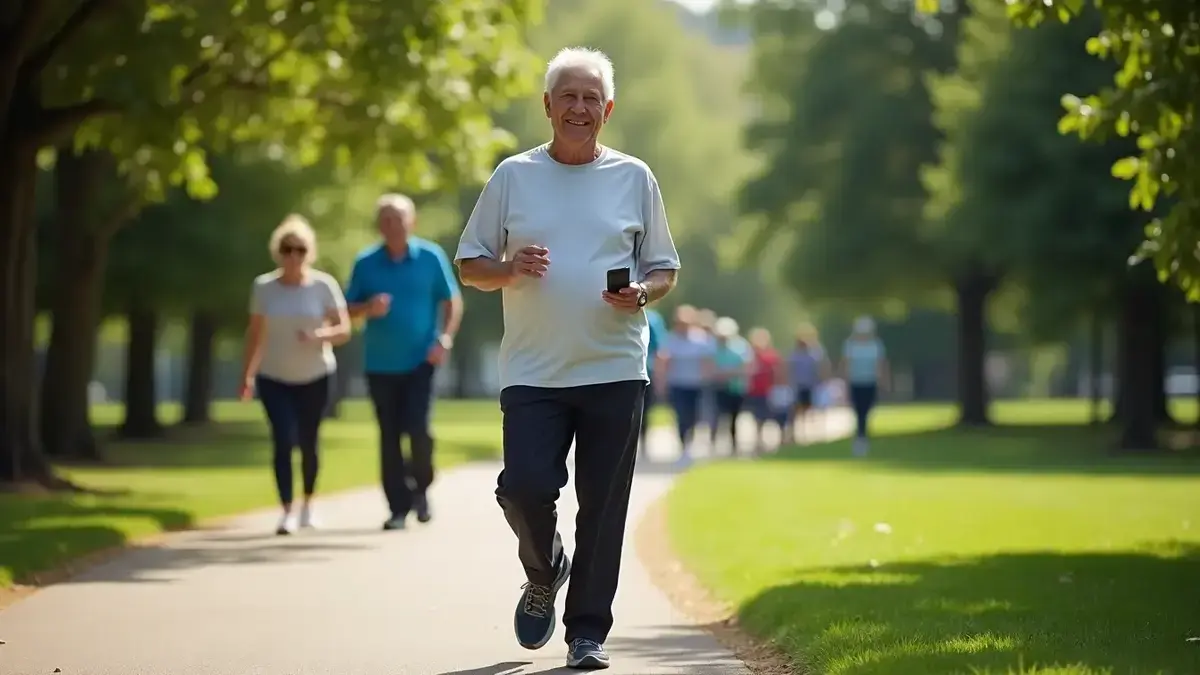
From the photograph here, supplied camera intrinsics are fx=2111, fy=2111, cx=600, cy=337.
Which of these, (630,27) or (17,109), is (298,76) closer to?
(17,109)

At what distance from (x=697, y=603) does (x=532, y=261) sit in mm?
3400

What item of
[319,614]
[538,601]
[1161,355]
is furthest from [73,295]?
[1161,355]

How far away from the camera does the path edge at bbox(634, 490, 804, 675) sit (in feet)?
27.2

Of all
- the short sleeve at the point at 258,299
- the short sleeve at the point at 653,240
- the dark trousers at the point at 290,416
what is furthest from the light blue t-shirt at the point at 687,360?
the short sleeve at the point at 653,240

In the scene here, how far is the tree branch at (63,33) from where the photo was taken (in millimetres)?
16656

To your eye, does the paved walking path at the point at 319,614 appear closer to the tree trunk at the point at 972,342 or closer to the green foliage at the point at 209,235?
the green foliage at the point at 209,235

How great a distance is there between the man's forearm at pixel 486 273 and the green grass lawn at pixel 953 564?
181 cm

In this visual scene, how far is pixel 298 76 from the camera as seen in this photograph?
19.5 metres

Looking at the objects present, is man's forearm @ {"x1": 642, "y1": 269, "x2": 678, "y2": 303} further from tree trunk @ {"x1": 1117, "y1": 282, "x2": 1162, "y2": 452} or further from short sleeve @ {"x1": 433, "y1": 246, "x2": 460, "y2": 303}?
tree trunk @ {"x1": 1117, "y1": 282, "x2": 1162, "y2": 452}

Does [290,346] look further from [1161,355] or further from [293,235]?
[1161,355]

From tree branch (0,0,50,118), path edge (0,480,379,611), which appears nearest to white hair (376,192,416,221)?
path edge (0,480,379,611)

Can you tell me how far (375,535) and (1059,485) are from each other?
29.6ft

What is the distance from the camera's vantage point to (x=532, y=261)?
7.65 meters

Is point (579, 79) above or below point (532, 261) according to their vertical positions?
above
